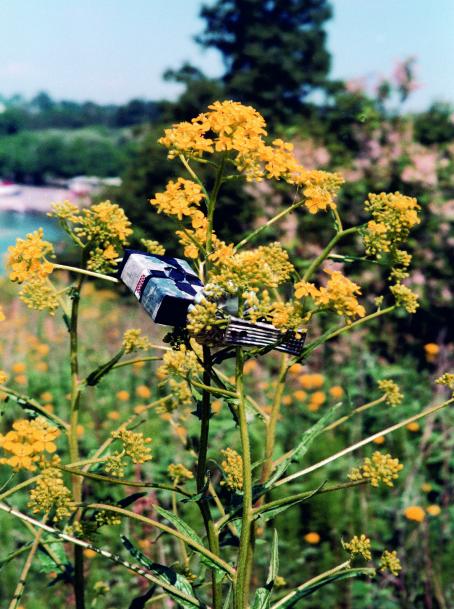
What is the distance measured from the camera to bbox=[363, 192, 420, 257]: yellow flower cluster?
1521 millimetres

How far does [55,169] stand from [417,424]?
112 ft

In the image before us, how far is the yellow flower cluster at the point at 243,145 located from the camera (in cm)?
137

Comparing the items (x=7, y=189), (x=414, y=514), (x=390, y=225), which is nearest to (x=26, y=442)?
(x=390, y=225)

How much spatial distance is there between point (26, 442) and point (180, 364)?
1.19ft

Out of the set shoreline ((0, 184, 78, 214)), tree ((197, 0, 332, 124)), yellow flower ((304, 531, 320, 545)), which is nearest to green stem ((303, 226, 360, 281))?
yellow flower ((304, 531, 320, 545))

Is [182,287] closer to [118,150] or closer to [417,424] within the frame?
[417,424]

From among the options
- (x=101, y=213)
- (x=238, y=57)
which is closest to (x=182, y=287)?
(x=101, y=213)

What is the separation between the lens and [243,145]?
4.46 ft

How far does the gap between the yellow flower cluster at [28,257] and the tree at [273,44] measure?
20.3 meters

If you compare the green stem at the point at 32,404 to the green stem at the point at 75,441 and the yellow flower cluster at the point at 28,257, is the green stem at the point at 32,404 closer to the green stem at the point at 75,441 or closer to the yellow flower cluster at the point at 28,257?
the green stem at the point at 75,441

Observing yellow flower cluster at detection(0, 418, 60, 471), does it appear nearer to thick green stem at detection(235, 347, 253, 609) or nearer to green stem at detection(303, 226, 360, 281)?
thick green stem at detection(235, 347, 253, 609)

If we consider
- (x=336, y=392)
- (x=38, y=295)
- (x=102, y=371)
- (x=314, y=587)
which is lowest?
(x=336, y=392)

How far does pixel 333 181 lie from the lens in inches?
63.0

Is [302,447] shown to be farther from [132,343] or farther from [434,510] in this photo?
[434,510]
